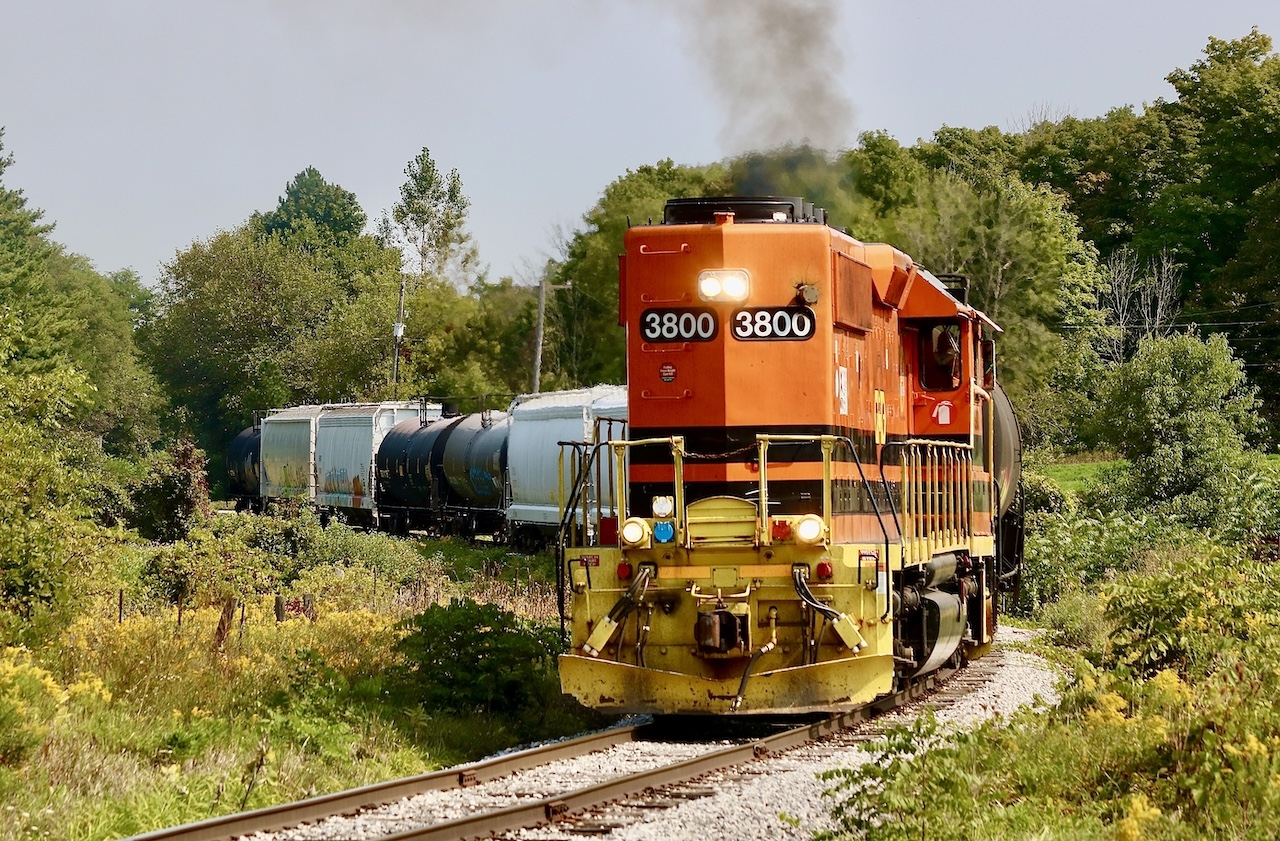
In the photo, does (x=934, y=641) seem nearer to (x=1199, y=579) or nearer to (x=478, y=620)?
(x=1199, y=579)

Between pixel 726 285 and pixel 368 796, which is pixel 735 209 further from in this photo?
pixel 368 796

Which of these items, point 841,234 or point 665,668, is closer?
point 665,668

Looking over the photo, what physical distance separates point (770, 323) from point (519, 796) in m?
4.68

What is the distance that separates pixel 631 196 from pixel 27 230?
4626 cm

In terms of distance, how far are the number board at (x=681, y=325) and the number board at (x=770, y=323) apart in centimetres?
20

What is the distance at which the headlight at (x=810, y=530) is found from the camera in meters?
10.7

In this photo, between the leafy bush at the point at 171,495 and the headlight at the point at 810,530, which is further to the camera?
the leafy bush at the point at 171,495

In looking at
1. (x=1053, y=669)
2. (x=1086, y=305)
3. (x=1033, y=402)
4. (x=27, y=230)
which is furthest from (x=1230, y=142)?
(x=27, y=230)

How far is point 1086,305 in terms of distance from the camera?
60625mm

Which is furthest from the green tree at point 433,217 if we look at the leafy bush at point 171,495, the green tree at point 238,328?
the leafy bush at point 171,495

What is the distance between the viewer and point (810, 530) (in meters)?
10.7

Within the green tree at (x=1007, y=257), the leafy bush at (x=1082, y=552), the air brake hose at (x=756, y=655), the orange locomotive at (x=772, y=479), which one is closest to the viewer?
the air brake hose at (x=756, y=655)

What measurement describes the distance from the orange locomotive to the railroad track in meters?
0.53

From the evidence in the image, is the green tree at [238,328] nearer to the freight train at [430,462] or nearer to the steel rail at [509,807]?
the freight train at [430,462]
